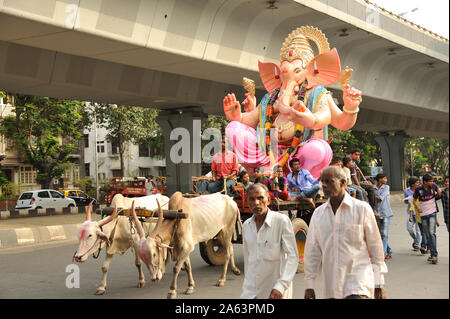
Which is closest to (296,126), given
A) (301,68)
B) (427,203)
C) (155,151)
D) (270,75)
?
(301,68)

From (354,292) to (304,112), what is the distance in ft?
18.0

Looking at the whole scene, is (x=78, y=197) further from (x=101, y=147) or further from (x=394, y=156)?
(x=101, y=147)

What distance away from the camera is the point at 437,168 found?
5222 cm

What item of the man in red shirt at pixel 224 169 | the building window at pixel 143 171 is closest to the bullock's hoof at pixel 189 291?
the man in red shirt at pixel 224 169

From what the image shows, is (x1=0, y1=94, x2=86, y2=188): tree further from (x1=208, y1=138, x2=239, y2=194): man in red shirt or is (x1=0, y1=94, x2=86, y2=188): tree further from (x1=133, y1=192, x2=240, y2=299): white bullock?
(x1=133, y1=192, x2=240, y2=299): white bullock

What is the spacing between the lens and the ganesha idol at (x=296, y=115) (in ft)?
30.9

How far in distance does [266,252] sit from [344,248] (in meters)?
0.64

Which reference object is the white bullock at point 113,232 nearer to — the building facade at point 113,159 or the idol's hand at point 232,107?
the idol's hand at point 232,107

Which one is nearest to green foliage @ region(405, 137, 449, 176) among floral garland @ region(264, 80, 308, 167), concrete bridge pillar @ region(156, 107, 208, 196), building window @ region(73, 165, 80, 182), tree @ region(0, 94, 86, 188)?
building window @ region(73, 165, 80, 182)

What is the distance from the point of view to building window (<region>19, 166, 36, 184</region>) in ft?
138

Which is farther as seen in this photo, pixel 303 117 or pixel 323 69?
pixel 323 69

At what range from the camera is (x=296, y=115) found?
30.2 feet

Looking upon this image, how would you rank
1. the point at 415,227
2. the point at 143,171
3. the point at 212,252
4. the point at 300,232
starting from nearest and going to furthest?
the point at 300,232, the point at 212,252, the point at 415,227, the point at 143,171
